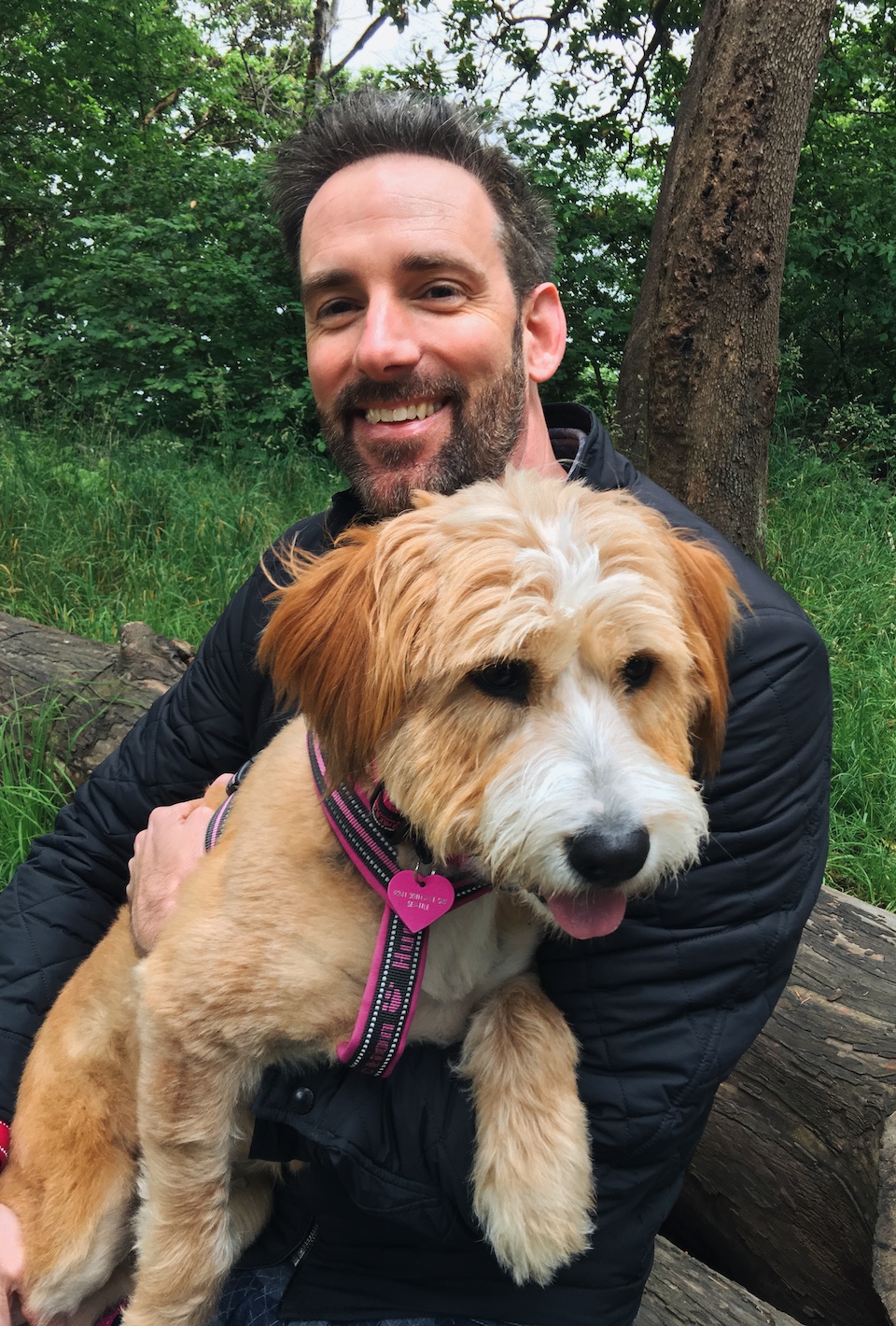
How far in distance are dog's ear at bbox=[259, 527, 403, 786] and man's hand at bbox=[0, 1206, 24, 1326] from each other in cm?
123

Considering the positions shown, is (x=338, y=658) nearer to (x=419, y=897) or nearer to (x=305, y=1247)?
(x=419, y=897)

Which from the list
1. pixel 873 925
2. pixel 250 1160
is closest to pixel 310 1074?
pixel 250 1160

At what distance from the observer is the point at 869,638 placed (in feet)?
15.0

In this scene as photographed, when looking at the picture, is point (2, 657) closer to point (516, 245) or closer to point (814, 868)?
point (516, 245)

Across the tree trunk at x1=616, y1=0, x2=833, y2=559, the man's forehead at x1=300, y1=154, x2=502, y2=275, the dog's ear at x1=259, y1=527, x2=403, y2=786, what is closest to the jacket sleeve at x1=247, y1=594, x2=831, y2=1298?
the dog's ear at x1=259, y1=527, x2=403, y2=786

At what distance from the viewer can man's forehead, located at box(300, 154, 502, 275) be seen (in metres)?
2.10

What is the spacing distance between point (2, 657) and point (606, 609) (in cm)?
320

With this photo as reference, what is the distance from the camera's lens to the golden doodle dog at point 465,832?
1.44 meters

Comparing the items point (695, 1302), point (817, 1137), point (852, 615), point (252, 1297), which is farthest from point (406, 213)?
point (852, 615)

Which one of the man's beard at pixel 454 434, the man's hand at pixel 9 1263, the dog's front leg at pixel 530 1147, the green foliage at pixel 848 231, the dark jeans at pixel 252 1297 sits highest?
the green foliage at pixel 848 231

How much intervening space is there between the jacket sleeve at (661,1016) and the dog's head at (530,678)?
122mm

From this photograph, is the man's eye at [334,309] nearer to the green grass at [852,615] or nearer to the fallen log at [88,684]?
the fallen log at [88,684]

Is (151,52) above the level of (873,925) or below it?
above

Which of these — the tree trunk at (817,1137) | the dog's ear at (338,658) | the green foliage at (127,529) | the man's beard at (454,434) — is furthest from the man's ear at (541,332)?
the green foliage at (127,529)
